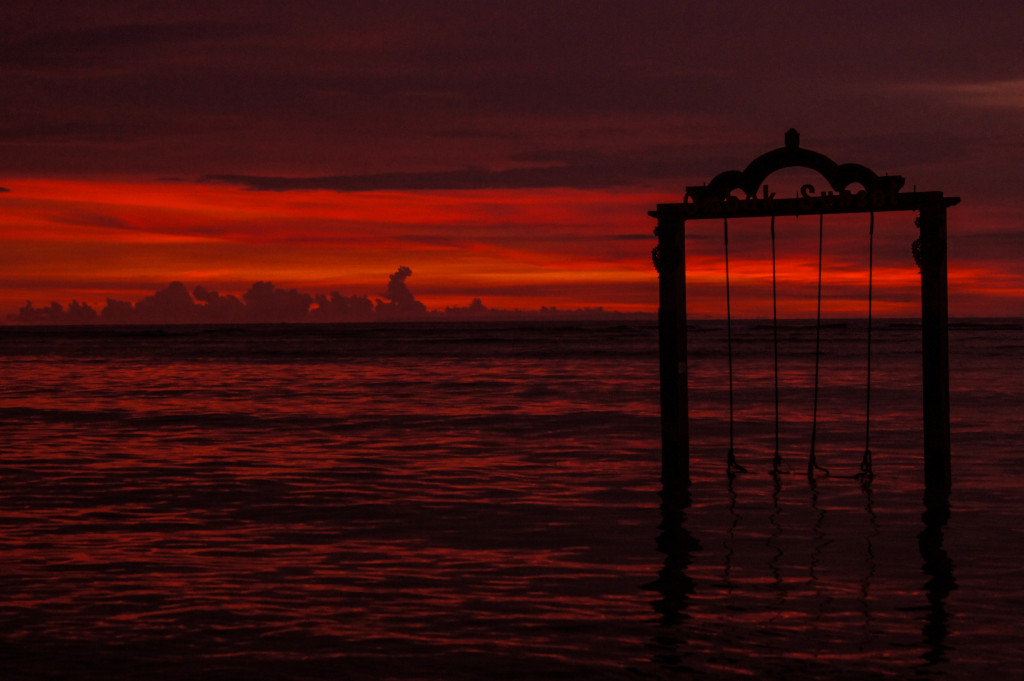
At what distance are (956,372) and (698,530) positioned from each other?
33800mm

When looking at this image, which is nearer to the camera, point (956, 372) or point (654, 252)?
point (654, 252)

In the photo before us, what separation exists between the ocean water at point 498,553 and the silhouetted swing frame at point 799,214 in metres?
0.76

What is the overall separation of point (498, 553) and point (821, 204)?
5858 millimetres

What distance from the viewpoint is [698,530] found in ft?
39.7

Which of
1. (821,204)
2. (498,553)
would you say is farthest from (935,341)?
(498,553)

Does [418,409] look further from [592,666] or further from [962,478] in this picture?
[592,666]

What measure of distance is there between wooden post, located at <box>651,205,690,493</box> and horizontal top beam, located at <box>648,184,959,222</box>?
0.40 m

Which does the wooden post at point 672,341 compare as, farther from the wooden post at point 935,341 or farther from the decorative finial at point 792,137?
the wooden post at point 935,341

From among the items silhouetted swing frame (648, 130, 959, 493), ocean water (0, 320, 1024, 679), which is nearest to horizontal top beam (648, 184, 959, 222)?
silhouetted swing frame (648, 130, 959, 493)

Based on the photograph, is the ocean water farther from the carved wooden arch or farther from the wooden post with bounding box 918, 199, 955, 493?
the carved wooden arch

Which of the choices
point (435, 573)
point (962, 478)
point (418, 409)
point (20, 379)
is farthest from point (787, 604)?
point (20, 379)

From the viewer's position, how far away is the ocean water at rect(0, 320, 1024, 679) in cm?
776

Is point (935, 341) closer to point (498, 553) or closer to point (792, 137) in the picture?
point (792, 137)

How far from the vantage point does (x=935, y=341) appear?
13.6 meters
